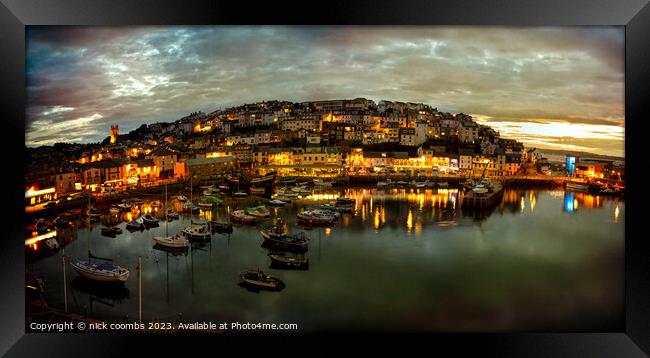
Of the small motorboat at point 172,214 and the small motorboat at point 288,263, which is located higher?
the small motorboat at point 172,214

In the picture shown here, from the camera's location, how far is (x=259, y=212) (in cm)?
742

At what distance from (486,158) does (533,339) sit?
17.2 ft

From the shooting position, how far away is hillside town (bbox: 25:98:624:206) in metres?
4.90

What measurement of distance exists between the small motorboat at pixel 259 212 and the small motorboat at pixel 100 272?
2.99m

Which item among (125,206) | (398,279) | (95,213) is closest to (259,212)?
(125,206)

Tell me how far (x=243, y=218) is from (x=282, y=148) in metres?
1.33

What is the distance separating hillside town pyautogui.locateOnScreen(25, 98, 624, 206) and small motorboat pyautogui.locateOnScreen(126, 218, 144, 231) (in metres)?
0.52

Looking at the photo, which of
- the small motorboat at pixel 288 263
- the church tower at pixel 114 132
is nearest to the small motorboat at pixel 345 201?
the small motorboat at pixel 288 263

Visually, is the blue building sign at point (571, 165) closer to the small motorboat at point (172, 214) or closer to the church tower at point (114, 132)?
the church tower at point (114, 132)

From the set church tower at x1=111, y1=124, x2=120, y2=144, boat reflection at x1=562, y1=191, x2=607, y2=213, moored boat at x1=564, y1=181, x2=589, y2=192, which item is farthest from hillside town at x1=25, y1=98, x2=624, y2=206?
boat reflection at x1=562, y1=191, x2=607, y2=213

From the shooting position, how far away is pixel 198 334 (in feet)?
11.1

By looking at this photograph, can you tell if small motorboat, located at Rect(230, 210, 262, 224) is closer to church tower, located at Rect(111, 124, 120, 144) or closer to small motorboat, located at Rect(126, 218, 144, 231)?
small motorboat, located at Rect(126, 218, 144, 231)

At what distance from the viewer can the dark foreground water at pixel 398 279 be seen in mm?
3723

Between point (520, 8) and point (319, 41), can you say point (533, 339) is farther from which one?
point (319, 41)
